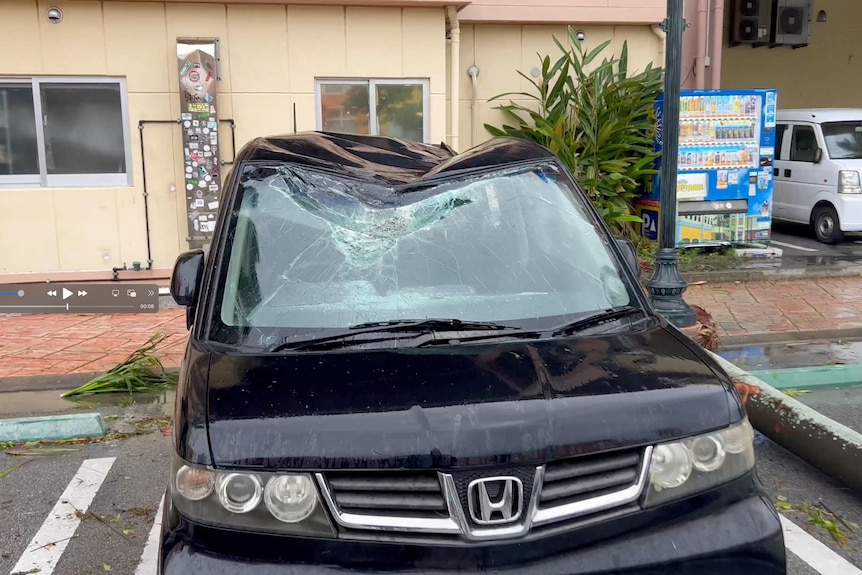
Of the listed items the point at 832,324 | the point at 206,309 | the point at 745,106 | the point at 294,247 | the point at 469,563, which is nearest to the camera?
the point at 469,563

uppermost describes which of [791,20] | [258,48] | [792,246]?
[791,20]

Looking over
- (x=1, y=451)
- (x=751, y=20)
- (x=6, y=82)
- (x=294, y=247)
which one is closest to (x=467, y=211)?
(x=294, y=247)

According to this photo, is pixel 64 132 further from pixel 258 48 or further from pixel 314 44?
pixel 314 44

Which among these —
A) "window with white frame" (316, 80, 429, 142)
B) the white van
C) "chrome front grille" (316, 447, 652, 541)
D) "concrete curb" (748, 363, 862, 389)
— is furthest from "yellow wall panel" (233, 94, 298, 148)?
the white van

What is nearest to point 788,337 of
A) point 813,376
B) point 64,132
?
point 813,376

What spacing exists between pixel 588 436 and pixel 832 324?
21.8 ft

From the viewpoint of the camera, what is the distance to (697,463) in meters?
2.33

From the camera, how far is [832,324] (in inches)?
308

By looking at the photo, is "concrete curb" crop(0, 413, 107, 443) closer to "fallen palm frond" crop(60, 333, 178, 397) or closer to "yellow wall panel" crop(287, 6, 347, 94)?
"fallen palm frond" crop(60, 333, 178, 397)

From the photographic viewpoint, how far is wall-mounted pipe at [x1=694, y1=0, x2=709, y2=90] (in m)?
11.3

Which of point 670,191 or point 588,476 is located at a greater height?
point 670,191

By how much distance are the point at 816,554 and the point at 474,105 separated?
8.08 meters

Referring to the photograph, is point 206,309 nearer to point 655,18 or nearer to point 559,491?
point 559,491

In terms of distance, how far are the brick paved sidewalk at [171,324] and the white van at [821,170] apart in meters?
2.46
